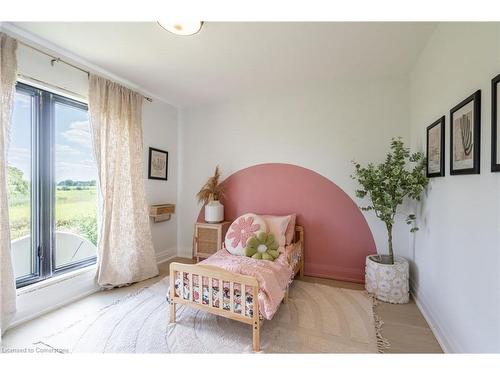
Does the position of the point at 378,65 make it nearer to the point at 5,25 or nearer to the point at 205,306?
the point at 205,306

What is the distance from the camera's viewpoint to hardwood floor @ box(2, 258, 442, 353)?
1613 mm

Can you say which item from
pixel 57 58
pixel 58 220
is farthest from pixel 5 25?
pixel 58 220

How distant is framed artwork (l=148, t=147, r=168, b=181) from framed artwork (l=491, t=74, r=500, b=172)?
328 cm

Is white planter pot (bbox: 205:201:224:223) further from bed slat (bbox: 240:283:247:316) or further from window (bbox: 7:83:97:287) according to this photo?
bed slat (bbox: 240:283:247:316)

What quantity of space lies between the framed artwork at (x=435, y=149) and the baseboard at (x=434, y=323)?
116 centimetres

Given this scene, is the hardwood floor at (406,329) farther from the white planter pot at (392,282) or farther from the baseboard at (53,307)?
the baseboard at (53,307)

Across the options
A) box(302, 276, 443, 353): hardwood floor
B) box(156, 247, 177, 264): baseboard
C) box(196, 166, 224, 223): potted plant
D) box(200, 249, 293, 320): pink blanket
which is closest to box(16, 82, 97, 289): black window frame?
box(156, 247, 177, 264): baseboard

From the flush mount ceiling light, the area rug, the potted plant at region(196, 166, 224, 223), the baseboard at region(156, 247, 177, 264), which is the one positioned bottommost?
the area rug

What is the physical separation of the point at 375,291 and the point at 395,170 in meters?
1.26

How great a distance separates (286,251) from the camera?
2.39 m

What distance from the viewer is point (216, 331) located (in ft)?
5.85

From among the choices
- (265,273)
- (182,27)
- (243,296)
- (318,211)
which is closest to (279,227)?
(318,211)

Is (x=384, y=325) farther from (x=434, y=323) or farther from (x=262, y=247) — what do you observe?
(x=262, y=247)

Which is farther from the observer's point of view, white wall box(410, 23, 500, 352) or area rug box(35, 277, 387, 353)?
area rug box(35, 277, 387, 353)
